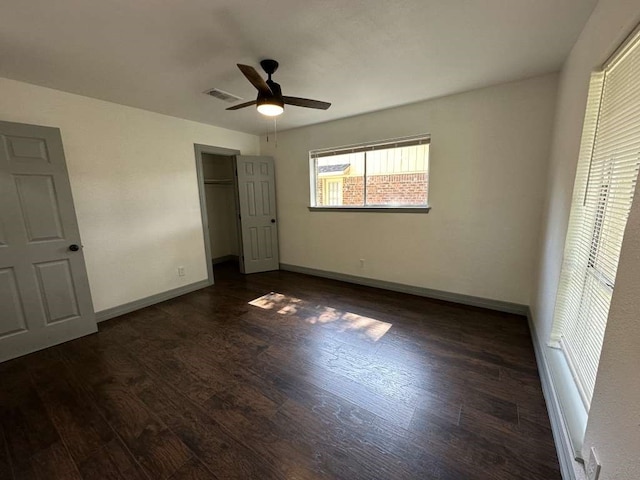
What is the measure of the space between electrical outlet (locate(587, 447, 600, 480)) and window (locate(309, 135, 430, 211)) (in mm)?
2616

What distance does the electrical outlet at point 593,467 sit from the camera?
0.98 meters

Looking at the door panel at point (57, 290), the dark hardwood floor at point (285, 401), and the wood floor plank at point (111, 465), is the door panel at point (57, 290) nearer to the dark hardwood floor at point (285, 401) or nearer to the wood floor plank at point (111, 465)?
the dark hardwood floor at point (285, 401)

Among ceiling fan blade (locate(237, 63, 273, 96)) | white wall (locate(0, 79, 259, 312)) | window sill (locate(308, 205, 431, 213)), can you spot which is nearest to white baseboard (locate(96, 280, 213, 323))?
white wall (locate(0, 79, 259, 312))

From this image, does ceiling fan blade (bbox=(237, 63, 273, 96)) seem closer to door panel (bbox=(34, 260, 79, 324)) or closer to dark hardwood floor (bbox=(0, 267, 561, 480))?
dark hardwood floor (bbox=(0, 267, 561, 480))

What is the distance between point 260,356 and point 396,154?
9.86ft

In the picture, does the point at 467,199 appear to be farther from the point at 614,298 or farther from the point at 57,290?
the point at 57,290

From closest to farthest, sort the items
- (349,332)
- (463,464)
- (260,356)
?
1. (463,464)
2. (260,356)
3. (349,332)

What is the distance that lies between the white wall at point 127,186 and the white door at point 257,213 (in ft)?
2.36

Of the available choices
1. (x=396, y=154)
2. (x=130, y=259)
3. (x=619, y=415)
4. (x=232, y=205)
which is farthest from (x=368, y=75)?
(x=232, y=205)

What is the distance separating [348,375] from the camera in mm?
2018

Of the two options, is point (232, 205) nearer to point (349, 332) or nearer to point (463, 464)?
point (349, 332)

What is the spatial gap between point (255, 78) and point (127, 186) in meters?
2.37

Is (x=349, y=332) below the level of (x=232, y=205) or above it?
below

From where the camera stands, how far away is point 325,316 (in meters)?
2.99
